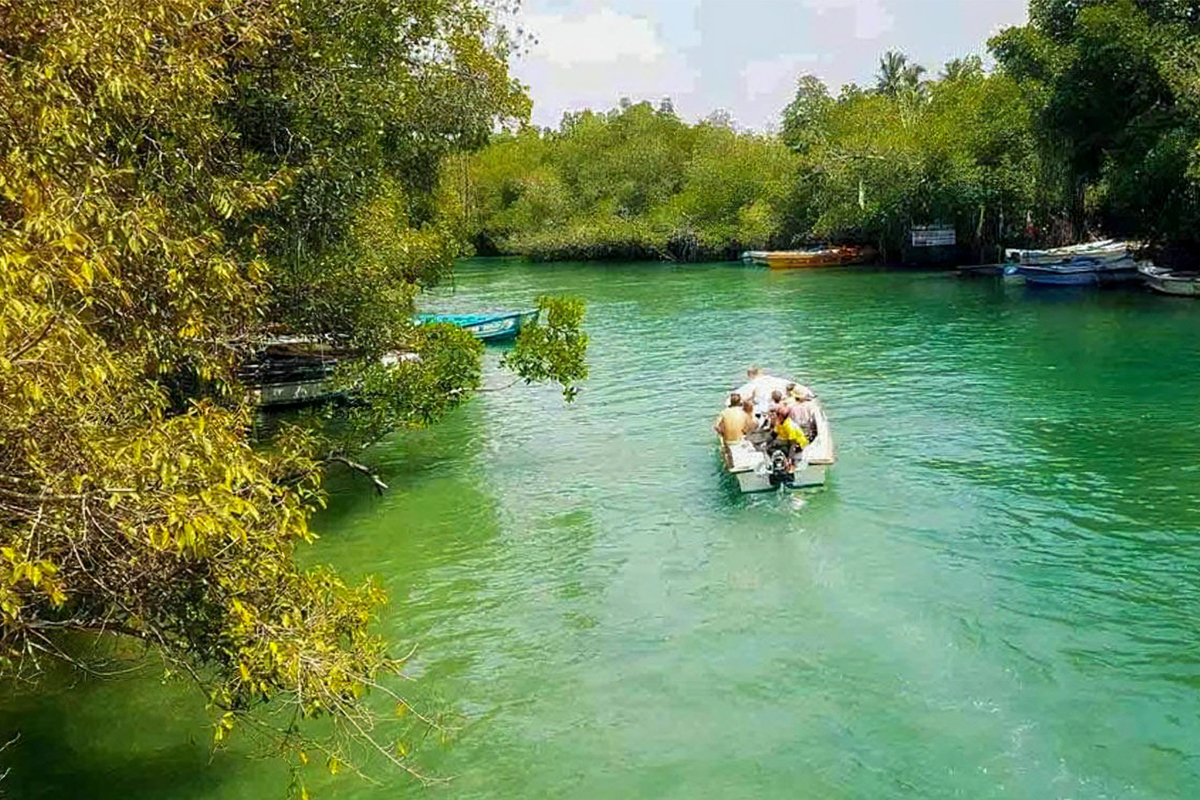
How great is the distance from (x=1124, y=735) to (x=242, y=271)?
9389 mm

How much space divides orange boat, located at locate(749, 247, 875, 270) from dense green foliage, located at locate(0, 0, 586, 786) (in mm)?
46590

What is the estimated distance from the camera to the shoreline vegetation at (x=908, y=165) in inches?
1291

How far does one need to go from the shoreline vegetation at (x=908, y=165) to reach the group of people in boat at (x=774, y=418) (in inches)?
331

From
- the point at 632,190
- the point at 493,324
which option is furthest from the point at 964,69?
the point at 493,324

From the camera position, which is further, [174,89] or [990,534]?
[990,534]

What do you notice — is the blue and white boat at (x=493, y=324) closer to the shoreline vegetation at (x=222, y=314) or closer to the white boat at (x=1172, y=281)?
the shoreline vegetation at (x=222, y=314)

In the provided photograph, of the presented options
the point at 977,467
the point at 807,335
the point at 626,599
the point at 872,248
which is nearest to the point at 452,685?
the point at 626,599

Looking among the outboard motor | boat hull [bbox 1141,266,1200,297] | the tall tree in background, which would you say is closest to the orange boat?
the tall tree in background

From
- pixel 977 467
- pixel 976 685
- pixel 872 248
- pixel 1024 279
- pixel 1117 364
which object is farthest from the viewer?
pixel 872 248

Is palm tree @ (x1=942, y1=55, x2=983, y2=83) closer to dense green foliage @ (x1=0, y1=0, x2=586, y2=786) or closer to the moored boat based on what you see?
the moored boat

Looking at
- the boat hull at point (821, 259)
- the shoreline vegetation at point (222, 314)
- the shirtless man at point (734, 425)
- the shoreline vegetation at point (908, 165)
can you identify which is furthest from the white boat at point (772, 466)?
the boat hull at point (821, 259)

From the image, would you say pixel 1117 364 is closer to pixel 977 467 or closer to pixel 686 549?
pixel 977 467

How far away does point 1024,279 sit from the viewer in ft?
141

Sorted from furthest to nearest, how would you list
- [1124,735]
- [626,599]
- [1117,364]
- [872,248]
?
[872,248] < [1117,364] < [626,599] < [1124,735]
